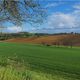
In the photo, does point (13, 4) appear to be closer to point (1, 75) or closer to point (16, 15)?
point (16, 15)

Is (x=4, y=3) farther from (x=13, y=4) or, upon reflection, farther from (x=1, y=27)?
(x=1, y=27)

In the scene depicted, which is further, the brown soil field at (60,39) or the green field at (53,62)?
the brown soil field at (60,39)

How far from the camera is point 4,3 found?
13.0 m

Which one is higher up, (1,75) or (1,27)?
(1,27)

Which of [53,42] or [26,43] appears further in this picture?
[26,43]

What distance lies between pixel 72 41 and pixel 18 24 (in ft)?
157

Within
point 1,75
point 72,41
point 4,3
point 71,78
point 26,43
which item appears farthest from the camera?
point 26,43

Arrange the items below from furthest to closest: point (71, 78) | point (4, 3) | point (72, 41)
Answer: point (72, 41) < point (71, 78) < point (4, 3)

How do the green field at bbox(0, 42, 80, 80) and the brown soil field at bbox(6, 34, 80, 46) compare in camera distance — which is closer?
the green field at bbox(0, 42, 80, 80)

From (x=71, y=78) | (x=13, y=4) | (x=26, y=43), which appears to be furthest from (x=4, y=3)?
(x=26, y=43)

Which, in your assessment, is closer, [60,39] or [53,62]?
[53,62]

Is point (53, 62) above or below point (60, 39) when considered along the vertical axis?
below

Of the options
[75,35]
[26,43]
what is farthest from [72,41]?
[26,43]

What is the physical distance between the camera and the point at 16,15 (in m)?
13.3
